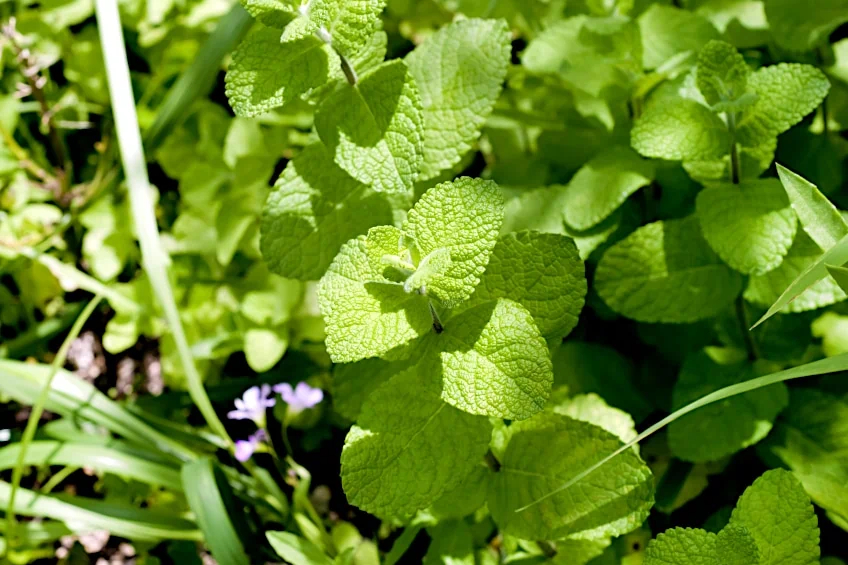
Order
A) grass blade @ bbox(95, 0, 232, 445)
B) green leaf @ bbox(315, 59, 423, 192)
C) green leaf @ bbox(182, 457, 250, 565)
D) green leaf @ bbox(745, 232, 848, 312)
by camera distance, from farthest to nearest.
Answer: grass blade @ bbox(95, 0, 232, 445) → green leaf @ bbox(182, 457, 250, 565) → green leaf @ bbox(745, 232, 848, 312) → green leaf @ bbox(315, 59, 423, 192)

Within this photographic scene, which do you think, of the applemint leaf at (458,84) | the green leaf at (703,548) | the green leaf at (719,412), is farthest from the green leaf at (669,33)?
the green leaf at (703,548)

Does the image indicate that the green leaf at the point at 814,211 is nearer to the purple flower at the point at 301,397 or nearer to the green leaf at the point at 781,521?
the green leaf at the point at 781,521

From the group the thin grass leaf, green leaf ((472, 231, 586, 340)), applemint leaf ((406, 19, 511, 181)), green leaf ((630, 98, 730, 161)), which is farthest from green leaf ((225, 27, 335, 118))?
the thin grass leaf

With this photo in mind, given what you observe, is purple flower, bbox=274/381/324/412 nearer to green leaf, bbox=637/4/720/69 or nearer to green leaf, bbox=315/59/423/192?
green leaf, bbox=315/59/423/192

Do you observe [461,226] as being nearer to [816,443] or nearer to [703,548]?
[703,548]

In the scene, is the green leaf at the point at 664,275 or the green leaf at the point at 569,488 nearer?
the green leaf at the point at 569,488

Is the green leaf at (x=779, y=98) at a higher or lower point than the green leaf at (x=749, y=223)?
higher
